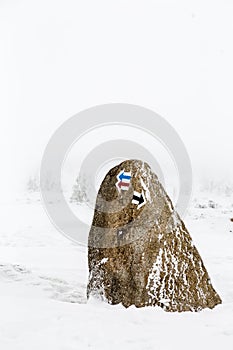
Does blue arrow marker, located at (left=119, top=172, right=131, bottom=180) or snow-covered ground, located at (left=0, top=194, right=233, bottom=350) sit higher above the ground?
blue arrow marker, located at (left=119, top=172, right=131, bottom=180)

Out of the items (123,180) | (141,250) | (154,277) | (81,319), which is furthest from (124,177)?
(81,319)

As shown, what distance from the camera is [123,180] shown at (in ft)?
14.9

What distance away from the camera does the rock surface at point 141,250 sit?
4195mm

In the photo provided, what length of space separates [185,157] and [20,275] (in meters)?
3.11

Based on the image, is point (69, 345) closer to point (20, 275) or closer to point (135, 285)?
point (135, 285)

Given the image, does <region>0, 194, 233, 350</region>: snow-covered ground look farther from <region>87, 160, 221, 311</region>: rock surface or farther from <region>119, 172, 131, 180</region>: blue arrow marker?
<region>119, 172, 131, 180</region>: blue arrow marker

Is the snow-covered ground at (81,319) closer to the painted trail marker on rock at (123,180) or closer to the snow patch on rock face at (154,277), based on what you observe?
the snow patch on rock face at (154,277)

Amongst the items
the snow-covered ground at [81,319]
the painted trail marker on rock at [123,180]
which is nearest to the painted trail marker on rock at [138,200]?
the painted trail marker on rock at [123,180]

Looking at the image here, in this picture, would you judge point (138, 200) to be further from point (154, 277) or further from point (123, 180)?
point (154, 277)

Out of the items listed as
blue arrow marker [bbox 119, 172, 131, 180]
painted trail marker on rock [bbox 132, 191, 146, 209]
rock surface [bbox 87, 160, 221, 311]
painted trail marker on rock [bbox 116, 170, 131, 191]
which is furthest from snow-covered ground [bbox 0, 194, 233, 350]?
blue arrow marker [bbox 119, 172, 131, 180]

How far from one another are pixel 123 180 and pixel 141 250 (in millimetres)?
849

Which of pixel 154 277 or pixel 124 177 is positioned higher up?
pixel 124 177

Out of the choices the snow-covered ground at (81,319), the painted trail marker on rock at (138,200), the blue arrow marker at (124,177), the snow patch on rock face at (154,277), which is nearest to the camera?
the snow-covered ground at (81,319)

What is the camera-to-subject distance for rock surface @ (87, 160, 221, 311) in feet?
13.8
